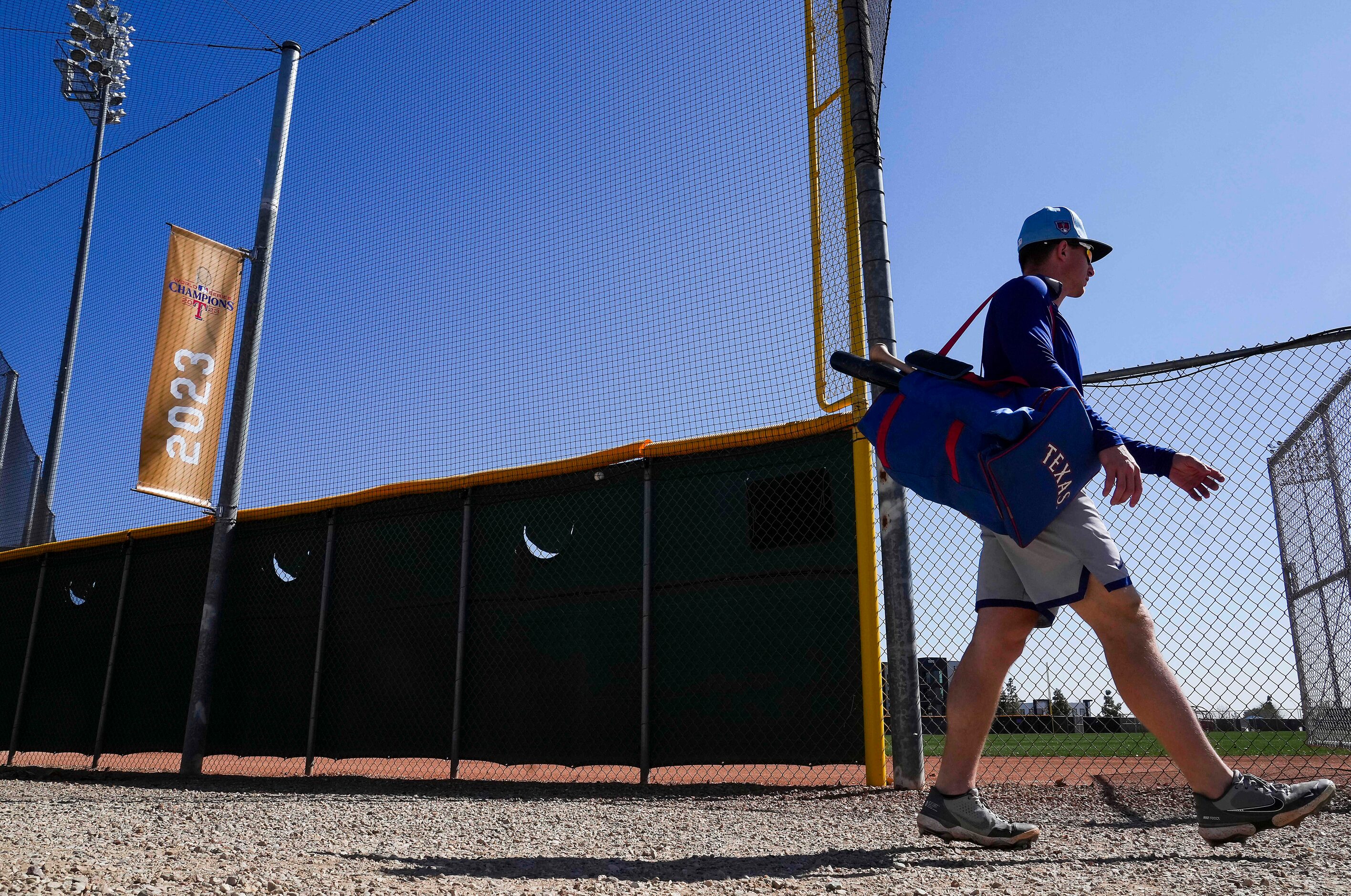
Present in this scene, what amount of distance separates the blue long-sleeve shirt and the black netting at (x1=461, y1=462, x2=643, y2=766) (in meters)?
2.97

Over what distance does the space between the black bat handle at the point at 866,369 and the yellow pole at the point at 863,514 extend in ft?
6.40

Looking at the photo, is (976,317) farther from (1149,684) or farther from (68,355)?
(68,355)

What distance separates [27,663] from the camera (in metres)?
7.95

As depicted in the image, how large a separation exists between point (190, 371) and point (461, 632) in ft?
10.7

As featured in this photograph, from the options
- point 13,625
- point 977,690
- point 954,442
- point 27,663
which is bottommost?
point 977,690

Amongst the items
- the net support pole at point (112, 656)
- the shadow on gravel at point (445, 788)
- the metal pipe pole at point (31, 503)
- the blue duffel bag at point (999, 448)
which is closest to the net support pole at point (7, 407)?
the metal pipe pole at point (31, 503)

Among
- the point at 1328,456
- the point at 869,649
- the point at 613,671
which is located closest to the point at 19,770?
the point at 613,671

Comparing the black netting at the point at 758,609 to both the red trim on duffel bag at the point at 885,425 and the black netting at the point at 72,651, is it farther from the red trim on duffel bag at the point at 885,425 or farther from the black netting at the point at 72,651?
the black netting at the point at 72,651

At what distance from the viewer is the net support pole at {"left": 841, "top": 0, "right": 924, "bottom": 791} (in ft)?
13.3

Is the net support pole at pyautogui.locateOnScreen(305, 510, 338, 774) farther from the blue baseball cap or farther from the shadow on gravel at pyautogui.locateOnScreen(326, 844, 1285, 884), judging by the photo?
the blue baseball cap

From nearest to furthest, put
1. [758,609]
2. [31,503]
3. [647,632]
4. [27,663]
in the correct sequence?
[758,609]
[647,632]
[27,663]
[31,503]

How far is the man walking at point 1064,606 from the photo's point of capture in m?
2.13

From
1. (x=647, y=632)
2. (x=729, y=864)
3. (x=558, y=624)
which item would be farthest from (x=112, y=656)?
(x=729, y=864)

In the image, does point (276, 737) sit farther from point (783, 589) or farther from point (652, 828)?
point (652, 828)
